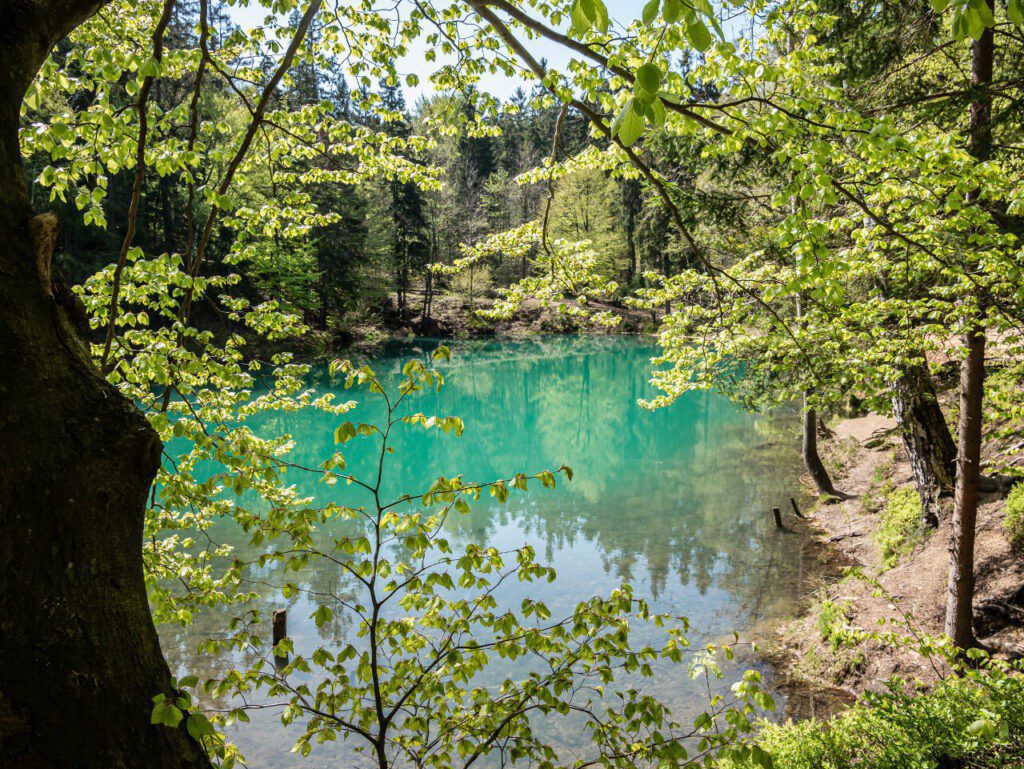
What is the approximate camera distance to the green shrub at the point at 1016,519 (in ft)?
23.6

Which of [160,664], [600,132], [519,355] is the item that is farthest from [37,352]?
[519,355]

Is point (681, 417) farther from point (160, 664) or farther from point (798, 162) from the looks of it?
point (160, 664)

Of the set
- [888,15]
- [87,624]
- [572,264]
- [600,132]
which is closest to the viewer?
[87,624]

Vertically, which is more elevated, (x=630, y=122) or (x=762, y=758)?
(x=630, y=122)

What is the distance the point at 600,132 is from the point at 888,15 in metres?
5.73

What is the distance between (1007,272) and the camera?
404cm

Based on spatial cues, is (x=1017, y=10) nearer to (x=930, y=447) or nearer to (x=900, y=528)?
(x=930, y=447)

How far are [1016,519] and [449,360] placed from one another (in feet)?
24.3

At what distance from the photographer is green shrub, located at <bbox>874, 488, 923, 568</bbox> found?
29.3 feet

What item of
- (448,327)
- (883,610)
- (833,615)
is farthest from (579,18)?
(448,327)

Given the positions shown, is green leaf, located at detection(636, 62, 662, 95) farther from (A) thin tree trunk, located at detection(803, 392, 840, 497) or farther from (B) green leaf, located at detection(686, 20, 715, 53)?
(A) thin tree trunk, located at detection(803, 392, 840, 497)

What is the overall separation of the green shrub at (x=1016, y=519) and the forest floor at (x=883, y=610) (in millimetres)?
100

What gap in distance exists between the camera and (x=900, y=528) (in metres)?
9.48

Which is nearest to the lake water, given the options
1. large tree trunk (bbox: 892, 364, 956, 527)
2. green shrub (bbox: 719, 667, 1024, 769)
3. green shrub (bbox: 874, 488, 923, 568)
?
green shrub (bbox: 874, 488, 923, 568)
